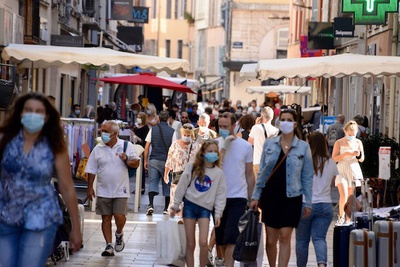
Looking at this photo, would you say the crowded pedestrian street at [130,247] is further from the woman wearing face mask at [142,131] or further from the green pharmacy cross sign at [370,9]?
the green pharmacy cross sign at [370,9]

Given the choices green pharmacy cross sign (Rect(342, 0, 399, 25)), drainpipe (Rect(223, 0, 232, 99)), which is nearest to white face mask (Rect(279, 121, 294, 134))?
green pharmacy cross sign (Rect(342, 0, 399, 25))

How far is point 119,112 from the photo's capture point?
112ft

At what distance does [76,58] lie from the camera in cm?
2023

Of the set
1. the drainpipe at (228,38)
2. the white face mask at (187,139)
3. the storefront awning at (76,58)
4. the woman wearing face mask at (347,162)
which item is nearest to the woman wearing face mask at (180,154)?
the white face mask at (187,139)

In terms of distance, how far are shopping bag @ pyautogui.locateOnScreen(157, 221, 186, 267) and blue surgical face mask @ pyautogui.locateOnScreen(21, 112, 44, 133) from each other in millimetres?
5285

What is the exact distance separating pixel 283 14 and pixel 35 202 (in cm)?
6736

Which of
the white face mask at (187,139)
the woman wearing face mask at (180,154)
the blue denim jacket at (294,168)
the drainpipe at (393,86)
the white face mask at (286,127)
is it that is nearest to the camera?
the blue denim jacket at (294,168)

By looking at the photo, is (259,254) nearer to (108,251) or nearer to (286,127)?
(286,127)

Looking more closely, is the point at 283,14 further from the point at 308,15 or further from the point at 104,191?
the point at 104,191

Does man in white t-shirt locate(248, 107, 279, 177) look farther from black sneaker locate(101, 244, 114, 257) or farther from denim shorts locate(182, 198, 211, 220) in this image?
denim shorts locate(182, 198, 211, 220)

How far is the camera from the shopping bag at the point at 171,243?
1277cm

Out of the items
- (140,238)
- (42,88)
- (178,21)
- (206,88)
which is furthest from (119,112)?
(178,21)

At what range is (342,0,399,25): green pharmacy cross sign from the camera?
84.9 ft

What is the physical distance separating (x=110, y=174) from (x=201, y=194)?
244 centimetres
